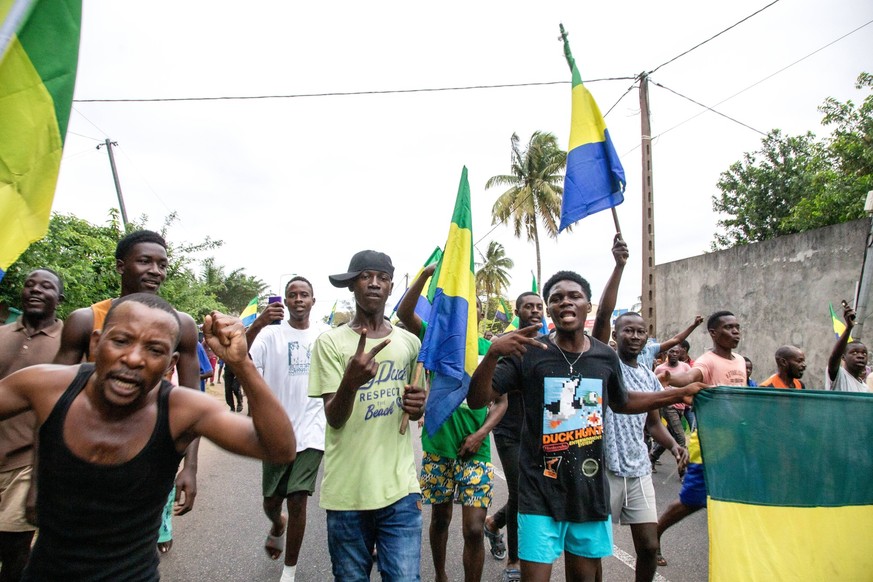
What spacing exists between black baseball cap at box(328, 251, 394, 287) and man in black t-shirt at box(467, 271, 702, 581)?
82 centimetres

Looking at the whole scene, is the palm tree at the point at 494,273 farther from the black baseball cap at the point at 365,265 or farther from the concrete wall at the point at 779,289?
the black baseball cap at the point at 365,265

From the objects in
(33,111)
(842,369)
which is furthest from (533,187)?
(33,111)

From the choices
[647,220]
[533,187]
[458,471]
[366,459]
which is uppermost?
[533,187]

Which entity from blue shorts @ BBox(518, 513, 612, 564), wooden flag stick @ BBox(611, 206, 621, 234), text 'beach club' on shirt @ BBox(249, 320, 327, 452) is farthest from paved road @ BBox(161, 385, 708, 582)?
wooden flag stick @ BBox(611, 206, 621, 234)

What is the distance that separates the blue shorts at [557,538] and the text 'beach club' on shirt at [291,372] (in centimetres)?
195

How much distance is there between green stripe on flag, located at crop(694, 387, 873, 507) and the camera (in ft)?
9.33

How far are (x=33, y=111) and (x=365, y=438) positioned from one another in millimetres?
1961

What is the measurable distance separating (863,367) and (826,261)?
6134 millimetres

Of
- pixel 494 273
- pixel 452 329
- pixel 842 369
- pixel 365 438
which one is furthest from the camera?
pixel 494 273

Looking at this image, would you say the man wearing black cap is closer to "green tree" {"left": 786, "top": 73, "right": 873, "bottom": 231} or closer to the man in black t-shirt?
the man in black t-shirt

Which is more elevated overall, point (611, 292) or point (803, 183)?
point (803, 183)

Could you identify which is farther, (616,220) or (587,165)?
(587,165)

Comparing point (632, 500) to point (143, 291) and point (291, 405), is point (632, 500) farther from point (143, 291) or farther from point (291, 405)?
point (143, 291)

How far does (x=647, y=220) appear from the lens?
430 inches
